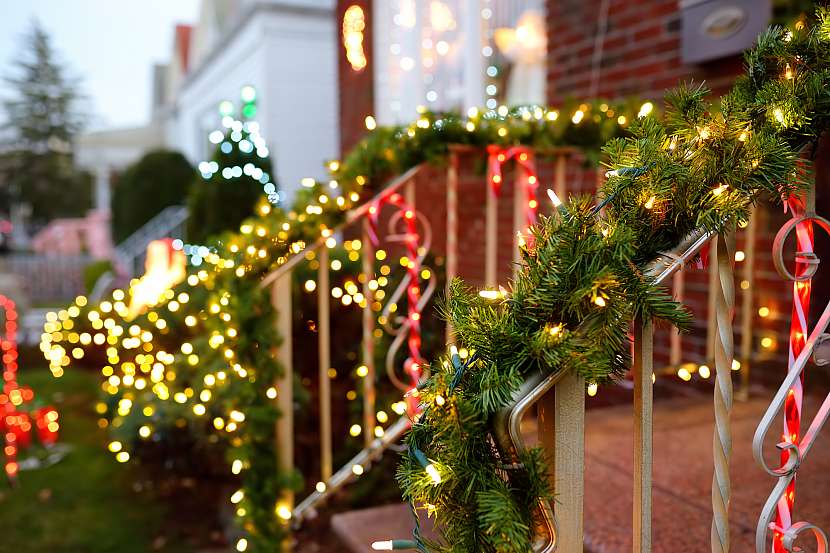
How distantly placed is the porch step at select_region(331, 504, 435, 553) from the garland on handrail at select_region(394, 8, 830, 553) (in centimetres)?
120

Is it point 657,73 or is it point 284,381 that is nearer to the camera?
point 284,381

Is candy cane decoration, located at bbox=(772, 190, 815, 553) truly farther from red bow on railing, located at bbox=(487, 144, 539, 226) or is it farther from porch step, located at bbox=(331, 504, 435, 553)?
red bow on railing, located at bbox=(487, 144, 539, 226)

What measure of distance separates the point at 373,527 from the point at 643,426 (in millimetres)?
1521

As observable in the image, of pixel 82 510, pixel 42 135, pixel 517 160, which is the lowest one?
pixel 82 510

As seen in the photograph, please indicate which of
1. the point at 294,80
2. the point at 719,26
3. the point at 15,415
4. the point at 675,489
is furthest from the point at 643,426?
the point at 294,80

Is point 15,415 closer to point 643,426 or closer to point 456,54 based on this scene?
point 456,54

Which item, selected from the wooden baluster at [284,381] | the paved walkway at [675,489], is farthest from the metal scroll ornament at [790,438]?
the wooden baluster at [284,381]

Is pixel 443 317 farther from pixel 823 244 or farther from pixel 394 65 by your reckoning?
pixel 394 65

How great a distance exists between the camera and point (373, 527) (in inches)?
96.7

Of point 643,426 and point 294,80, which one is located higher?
point 294,80

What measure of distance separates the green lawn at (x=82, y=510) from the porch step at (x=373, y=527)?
1.23 meters

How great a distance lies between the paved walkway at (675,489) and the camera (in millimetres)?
1987

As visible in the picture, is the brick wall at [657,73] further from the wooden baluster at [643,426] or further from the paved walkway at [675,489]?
the wooden baluster at [643,426]

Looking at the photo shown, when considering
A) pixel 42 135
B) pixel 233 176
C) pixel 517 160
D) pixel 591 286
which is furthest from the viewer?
pixel 42 135
